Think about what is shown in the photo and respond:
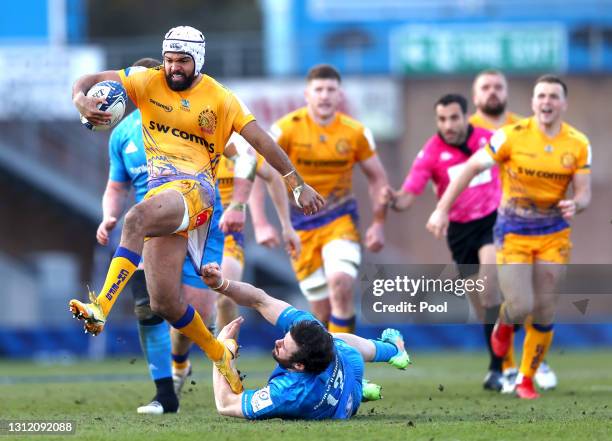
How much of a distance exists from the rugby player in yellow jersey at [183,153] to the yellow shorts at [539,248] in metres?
3.04

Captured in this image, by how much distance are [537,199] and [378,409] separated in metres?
2.62

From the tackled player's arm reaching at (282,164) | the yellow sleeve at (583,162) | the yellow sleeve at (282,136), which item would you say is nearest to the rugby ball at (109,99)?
the tackled player's arm reaching at (282,164)

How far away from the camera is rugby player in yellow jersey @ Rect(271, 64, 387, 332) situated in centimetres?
1207

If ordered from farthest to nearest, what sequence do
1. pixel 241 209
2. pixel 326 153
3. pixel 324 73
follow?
pixel 326 153
pixel 324 73
pixel 241 209

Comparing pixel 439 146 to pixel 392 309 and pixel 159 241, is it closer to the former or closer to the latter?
pixel 392 309

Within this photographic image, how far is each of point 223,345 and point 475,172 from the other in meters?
3.30

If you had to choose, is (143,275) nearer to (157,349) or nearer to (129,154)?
(157,349)

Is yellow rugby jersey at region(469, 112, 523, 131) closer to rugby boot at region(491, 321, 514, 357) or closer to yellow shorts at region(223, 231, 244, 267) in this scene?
rugby boot at region(491, 321, 514, 357)

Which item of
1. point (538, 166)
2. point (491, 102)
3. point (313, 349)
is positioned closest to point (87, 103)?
point (313, 349)

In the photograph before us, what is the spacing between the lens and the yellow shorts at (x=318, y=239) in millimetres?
12109

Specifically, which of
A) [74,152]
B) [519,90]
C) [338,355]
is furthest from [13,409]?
[519,90]

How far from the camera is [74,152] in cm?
2591

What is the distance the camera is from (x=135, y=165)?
33.2 feet

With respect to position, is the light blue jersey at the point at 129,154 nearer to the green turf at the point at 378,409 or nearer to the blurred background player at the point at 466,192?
the green turf at the point at 378,409
